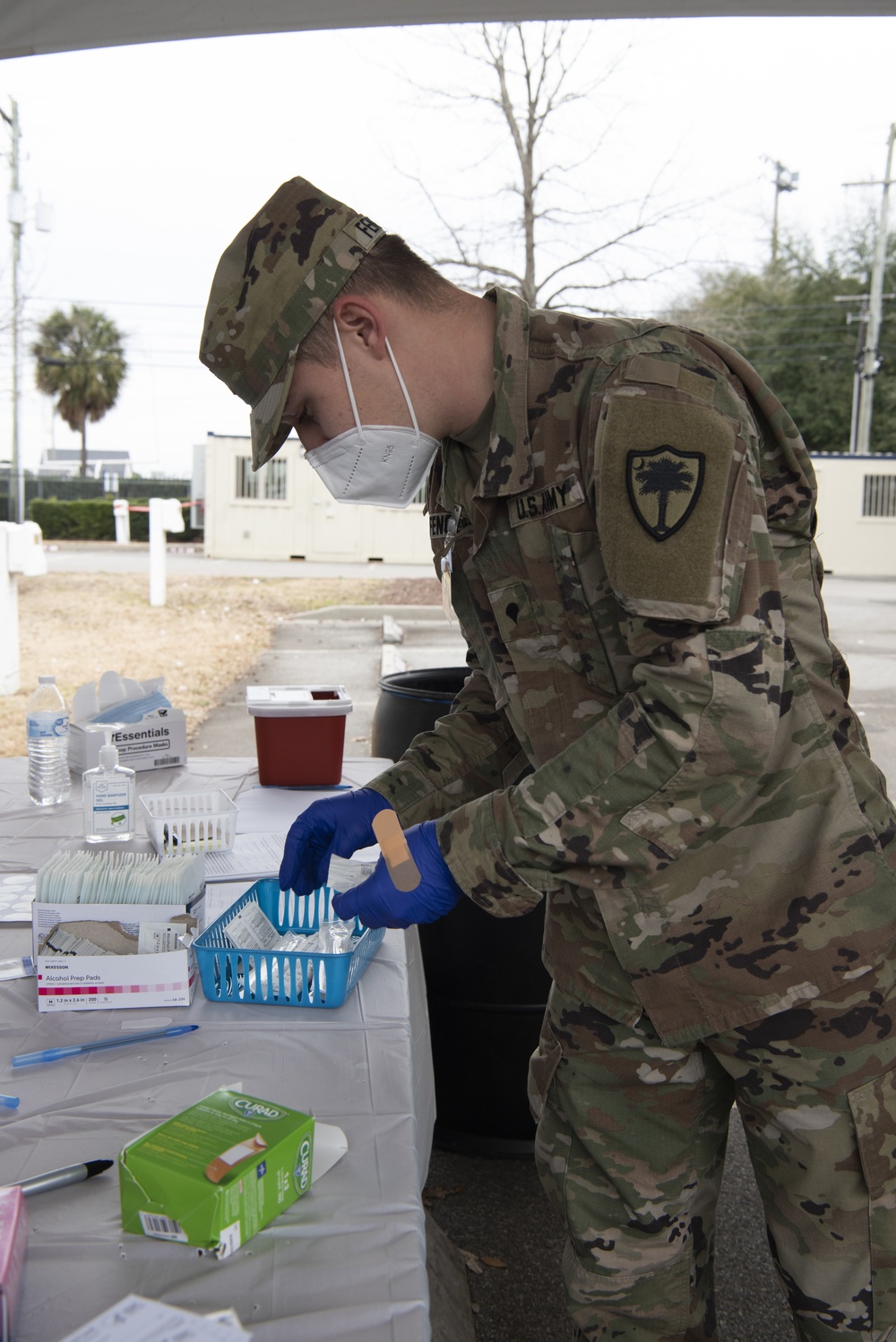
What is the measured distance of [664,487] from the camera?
3.35 feet

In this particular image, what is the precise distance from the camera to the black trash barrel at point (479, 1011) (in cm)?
240

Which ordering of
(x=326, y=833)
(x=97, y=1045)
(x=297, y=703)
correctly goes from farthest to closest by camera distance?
(x=297, y=703)
(x=326, y=833)
(x=97, y=1045)

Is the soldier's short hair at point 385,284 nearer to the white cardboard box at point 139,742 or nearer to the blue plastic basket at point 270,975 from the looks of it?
the blue plastic basket at point 270,975

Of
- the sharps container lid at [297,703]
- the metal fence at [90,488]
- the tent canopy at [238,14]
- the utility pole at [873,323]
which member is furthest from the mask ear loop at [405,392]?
→ the metal fence at [90,488]

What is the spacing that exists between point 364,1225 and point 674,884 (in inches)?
19.0

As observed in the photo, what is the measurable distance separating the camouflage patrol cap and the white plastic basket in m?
0.92

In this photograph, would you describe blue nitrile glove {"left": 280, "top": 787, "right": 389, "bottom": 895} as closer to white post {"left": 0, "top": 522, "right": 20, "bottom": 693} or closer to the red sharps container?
the red sharps container

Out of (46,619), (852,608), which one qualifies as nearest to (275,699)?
(46,619)

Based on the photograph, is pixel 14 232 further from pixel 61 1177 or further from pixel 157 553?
pixel 61 1177

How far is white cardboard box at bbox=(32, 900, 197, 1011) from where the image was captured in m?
1.33

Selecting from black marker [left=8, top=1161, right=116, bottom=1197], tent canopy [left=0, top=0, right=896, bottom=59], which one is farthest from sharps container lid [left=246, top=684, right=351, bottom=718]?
tent canopy [left=0, top=0, right=896, bottom=59]

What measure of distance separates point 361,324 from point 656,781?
23.3 inches

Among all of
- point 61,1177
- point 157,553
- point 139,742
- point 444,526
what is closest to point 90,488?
point 157,553

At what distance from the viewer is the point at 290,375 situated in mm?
1207
